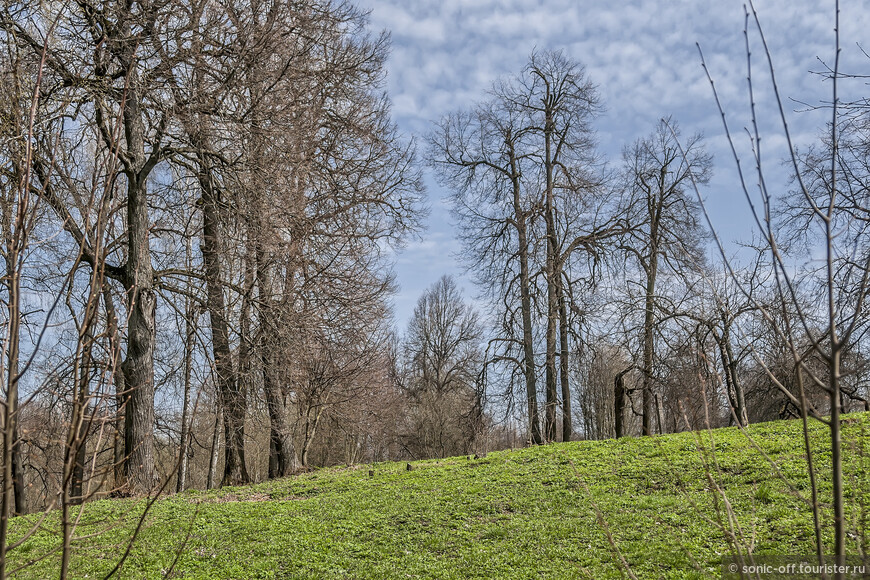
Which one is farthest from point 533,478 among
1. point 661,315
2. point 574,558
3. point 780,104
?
point 780,104

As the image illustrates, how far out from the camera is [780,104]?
169 centimetres

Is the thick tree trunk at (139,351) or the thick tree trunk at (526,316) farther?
the thick tree trunk at (526,316)

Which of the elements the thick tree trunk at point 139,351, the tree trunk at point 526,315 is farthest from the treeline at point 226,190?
the tree trunk at point 526,315

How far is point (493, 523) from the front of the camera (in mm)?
7953

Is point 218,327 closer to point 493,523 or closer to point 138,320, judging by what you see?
point 138,320

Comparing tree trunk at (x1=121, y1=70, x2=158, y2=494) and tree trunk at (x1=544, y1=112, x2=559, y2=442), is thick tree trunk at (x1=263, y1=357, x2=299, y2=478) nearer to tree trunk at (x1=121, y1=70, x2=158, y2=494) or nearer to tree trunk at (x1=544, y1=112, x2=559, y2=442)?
tree trunk at (x1=121, y1=70, x2=158, y2=494)

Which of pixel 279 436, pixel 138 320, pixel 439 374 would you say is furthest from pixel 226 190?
pixel 439 374

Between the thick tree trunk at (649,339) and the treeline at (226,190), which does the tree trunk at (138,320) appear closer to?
the treeline at (226,190)

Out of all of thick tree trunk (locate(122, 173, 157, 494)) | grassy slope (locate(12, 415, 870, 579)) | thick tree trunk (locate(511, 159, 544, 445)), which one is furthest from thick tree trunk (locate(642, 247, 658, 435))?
thick tree trunk (locate(122, 173, 157, 494))

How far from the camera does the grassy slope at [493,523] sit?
20.2 feet

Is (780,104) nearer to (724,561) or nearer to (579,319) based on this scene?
(724,561)

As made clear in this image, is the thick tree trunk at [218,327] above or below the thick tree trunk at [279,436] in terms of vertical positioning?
above

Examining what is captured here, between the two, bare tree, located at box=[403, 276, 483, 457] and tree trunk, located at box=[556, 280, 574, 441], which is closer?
tree trunk, located at box=[556, 280, 574, 441]

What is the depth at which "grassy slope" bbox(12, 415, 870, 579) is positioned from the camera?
242 inches
